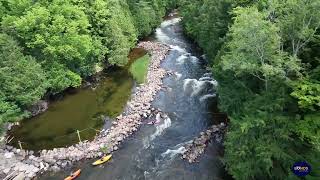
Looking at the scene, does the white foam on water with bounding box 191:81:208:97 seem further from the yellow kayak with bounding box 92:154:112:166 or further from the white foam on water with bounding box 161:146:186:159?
the yellow kayak with bounding box 92:154:112:166

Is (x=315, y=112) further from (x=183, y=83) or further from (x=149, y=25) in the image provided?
(x=149, y=25)

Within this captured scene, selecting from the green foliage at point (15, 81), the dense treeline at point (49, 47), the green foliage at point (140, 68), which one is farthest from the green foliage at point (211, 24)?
the green foliage at point (15, 81)

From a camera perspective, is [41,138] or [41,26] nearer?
[41,138]

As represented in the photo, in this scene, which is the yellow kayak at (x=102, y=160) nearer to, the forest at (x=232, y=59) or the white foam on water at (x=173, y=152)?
the white foam on water at (x=173, y=152)

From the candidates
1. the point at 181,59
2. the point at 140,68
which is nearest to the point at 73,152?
the point at 140,68

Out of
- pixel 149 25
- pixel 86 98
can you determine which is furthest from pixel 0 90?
pixel 149 25

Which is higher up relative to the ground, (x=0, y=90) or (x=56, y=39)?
(x=56, y=39)

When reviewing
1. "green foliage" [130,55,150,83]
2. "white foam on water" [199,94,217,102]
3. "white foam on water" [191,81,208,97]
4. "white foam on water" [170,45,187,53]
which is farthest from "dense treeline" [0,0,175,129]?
"white foam on water" [199,94,217,102]

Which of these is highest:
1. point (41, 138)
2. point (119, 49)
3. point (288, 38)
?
point (288, 38)
